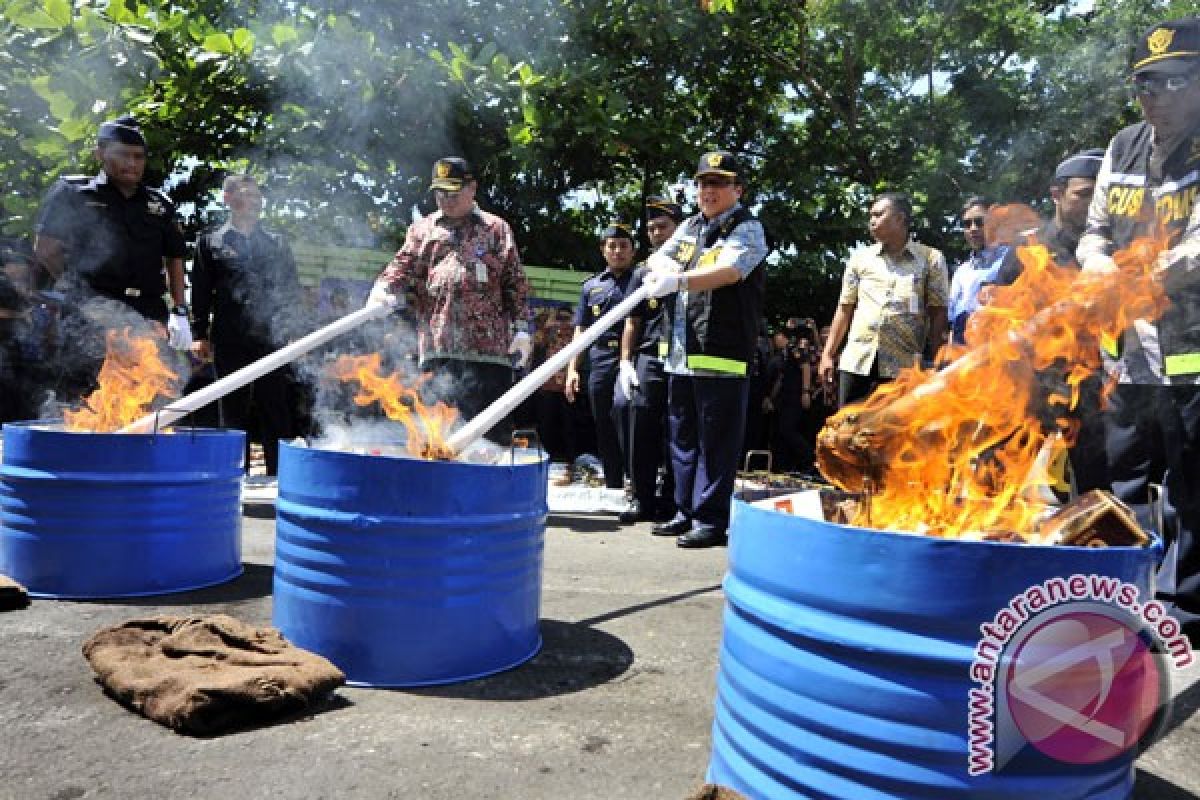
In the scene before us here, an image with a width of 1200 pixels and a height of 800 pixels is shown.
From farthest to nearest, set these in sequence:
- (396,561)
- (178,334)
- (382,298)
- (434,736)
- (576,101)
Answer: (576,101) → (178,334) → (382,298) → (396,561) → (434,736)

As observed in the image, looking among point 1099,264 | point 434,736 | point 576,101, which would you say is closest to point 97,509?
point 434,736

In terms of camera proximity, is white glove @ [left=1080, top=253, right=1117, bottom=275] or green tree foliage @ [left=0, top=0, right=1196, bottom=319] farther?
green tree foliage @ [left=0, top=0, right=1196, bottom=319]

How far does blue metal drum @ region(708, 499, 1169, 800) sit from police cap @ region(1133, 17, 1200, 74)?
2.14 meters

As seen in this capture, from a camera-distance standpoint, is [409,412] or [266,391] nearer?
[409,412]

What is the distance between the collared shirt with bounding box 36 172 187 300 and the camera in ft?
16.8

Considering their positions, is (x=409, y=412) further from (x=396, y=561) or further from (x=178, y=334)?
(x=178, y=334)

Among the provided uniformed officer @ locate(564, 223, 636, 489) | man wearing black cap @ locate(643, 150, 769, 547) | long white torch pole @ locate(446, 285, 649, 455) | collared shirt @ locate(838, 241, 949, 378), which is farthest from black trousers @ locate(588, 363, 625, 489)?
long white torch pole @ locate(446, 285, 649, 455)

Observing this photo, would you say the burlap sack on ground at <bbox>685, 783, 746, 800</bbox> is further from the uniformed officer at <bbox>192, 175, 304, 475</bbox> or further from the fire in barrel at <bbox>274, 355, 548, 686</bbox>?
the uniformed officer at <bbox>192, 175, 304, 475</bbox>

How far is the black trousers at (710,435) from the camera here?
5152 millimetres

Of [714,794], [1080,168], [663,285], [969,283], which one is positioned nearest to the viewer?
[714,794]

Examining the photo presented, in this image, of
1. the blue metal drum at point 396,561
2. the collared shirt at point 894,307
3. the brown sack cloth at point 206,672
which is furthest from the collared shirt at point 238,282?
the collared shirt at point 894,307

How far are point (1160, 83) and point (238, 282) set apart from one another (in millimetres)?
5934

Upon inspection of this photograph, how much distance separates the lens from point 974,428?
2.29 meters

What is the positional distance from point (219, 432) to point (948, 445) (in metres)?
3.15
